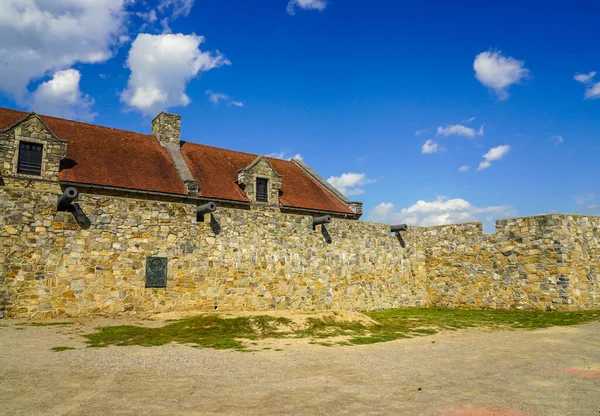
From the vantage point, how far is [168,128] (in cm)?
2458

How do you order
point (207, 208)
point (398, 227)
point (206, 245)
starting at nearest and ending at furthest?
point (207, 208) < point (206, 245) < point (398, 227)

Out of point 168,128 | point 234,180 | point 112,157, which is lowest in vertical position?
point 234,180

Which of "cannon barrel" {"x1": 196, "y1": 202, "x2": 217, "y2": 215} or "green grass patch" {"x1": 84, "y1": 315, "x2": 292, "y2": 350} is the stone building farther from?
"green grass patch" {"x1": 84, "y1": 315, "x2": 292, "y2": 350}

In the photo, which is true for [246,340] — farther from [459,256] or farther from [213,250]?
[459,256]

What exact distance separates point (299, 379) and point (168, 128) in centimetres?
2098

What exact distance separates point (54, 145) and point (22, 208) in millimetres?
8133

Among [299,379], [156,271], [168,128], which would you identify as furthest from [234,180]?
[299,379]

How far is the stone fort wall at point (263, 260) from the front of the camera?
1161 cm

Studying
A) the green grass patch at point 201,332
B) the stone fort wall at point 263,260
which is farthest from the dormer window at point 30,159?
the green grass patch at point 201,332

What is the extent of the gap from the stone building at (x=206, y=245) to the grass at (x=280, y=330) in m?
2.25

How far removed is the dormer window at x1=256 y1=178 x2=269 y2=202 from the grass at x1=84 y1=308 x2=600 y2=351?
1183 cm

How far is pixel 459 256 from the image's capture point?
62.7 feet

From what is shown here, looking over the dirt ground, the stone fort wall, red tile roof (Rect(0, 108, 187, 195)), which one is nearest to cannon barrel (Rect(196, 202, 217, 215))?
the stone fort wall

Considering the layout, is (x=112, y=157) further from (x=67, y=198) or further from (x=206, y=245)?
(x=67, y=198)
